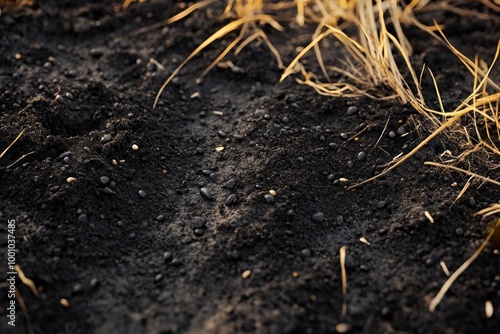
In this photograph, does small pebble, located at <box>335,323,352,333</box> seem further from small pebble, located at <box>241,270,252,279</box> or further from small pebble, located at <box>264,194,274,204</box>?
small pebble, located at <box>264,194,274,204</box>

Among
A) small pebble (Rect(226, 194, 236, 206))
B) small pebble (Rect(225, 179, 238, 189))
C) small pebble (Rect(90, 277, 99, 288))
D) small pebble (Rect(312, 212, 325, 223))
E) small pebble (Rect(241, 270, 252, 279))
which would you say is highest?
small pebble (Rect(90, 277, 99, 288))

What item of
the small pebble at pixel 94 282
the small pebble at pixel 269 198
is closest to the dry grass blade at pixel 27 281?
the small pebble at pixel 94 282

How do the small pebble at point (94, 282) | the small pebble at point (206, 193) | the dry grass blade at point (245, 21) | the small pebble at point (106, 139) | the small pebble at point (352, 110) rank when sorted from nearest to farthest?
the small pebble at point (94, 282)
the small pebble at point (206, 193)
the small pebble at point (106, 139)
the small pebble at point (352, 110)
the dry grass blade at point (245, 21)

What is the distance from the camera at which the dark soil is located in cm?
189

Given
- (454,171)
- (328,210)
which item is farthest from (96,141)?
(454,171)

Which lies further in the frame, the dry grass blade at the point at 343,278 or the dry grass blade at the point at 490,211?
the dry grass blade at the point at 490,211

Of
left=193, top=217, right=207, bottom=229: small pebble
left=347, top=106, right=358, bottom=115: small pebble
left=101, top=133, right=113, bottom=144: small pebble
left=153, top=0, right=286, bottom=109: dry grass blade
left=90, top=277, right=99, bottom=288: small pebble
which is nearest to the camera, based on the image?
left=90, top=277, right=99, bottom=288: small pebble

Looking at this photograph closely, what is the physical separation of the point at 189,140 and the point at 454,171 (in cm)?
118

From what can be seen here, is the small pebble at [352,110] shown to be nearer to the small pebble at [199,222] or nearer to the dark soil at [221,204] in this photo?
the dark soil at [221,204]

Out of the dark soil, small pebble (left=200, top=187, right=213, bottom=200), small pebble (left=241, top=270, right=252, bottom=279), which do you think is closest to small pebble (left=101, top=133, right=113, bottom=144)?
the dark soil

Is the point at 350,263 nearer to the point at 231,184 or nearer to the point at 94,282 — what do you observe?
the point at 231,184

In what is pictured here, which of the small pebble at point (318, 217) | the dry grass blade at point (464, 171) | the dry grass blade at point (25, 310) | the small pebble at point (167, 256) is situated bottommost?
the dry grass blade at point (464, 171)

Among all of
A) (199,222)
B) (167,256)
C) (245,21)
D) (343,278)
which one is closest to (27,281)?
(167,256)

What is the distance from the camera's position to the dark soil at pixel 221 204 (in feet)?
6.19
